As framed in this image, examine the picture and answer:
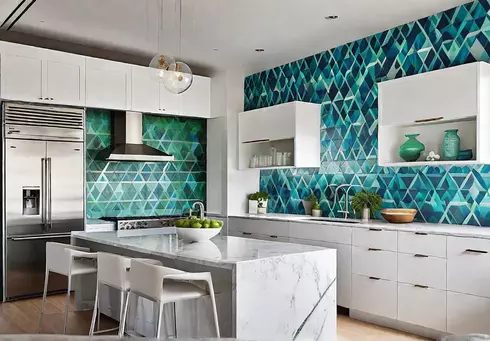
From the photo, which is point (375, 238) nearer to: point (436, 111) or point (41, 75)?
point (436, 111)

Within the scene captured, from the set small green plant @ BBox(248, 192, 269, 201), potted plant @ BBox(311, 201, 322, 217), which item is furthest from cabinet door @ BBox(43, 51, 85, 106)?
potted plant @ BBox(311, 201, 322, 217)

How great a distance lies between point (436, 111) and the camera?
4.30 metres

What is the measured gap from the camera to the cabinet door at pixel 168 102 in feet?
20.5

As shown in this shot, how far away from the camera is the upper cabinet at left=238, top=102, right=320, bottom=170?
5750 mm

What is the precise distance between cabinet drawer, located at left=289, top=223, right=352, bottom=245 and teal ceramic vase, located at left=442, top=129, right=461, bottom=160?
3.50ft

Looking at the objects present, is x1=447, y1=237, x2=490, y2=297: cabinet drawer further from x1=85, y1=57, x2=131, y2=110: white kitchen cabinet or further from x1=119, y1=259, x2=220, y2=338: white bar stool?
x1=85, y1=57, x2=131, y2=110: white kitchen cabinet

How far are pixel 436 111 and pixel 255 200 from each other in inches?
114

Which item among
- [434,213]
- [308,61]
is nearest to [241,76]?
[308,61]

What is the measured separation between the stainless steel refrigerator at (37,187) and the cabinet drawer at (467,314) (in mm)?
3880

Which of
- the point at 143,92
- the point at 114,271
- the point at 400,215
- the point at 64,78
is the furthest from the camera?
the point at 143,92

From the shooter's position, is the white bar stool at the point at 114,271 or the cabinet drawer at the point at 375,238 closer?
the white bar stool at the point at 114,271

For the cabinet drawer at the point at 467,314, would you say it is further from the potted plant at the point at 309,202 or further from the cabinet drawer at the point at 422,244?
the potted plant at the point at 309,202

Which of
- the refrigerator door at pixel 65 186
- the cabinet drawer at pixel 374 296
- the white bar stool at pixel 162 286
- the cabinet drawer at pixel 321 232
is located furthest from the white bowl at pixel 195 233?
the refrigerator door at pixel 65 186

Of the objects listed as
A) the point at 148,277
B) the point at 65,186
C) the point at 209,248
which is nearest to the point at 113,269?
the point at 148,277
